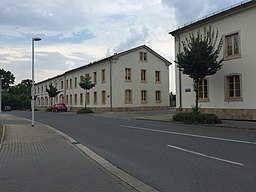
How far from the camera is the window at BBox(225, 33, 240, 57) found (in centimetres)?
2118

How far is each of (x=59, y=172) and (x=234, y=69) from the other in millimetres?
17481

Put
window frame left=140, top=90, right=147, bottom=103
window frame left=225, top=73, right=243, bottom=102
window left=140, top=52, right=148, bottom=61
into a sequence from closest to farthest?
window frame left=225, top=73, right=243, bottom=102
window frame left=140, top=90, right=147, bottom=103
window left=140, top=52, right=148, bottom=61

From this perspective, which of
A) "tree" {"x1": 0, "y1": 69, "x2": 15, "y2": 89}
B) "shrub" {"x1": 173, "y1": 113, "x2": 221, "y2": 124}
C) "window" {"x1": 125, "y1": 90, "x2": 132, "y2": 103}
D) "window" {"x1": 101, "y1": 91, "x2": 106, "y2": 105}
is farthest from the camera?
"tree" {"x1": 0, "y1": 69, "x2": 15, "y2": 89}

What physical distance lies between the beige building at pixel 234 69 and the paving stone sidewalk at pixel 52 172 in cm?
1436

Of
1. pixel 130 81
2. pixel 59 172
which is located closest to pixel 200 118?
pixel 59 172

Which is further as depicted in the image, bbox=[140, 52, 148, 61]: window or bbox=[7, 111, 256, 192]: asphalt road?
bbox=[140, 52, 148, 61]: window

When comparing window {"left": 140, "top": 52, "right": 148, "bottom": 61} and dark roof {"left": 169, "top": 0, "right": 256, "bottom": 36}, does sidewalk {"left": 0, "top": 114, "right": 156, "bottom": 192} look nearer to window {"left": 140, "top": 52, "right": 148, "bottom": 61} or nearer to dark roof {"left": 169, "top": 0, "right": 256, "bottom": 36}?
dark roof {"left": 169, "top": 0, "right": 256, "bottom": 36}

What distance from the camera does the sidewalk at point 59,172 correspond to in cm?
536

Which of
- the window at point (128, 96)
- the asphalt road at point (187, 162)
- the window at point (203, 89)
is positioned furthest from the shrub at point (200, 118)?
the window at point (128, 96)

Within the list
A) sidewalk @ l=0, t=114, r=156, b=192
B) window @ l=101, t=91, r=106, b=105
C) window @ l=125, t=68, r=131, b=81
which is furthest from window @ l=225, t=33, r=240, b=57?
window @ l=101, t=91, r=106, b=105

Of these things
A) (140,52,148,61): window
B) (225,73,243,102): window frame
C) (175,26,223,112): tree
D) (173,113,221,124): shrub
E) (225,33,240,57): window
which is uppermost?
(140,52,148,61): window

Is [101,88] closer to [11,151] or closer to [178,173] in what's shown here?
[11,151]

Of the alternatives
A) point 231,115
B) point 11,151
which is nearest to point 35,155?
point 11,151

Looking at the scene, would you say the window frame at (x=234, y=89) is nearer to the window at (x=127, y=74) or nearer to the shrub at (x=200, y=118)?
A: the shrub at (x=200, y=118)
